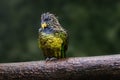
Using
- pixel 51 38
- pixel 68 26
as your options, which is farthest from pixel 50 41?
pixel 68 26

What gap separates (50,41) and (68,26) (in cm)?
497

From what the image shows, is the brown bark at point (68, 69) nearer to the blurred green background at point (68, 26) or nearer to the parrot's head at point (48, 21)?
the parrot's head at point (48, 21)

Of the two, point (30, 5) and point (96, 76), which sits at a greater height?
point (30, 5)

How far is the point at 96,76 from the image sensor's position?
3158 mm

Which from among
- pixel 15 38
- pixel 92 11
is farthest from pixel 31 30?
pixel 92 11

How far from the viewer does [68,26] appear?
8.32m

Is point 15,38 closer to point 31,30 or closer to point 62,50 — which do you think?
point 31,30

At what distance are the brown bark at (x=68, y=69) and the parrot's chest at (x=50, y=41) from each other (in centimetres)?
11

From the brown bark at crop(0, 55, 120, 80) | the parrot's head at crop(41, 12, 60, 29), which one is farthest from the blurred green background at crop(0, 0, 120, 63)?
the brown bark at crop(0, 55, 120, 80)

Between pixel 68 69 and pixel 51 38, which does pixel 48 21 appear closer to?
pixel 51 38

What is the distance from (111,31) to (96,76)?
4824 mm

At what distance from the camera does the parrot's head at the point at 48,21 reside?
337 centimetres

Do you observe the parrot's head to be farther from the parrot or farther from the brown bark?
the brown bark

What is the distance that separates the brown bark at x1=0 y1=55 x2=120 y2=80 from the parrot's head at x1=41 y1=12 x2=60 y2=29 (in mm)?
214
